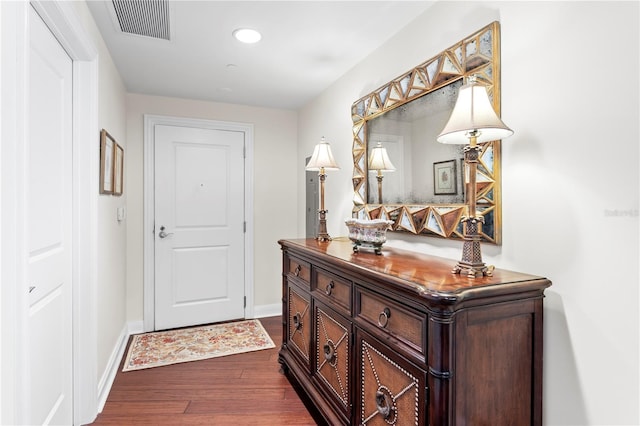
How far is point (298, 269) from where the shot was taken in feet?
7.72

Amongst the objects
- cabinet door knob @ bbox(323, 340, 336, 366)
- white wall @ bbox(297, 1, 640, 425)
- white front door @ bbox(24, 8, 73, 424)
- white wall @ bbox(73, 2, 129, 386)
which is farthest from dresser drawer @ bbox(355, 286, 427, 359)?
white wall @ bbox(73, 2, 129, 386)

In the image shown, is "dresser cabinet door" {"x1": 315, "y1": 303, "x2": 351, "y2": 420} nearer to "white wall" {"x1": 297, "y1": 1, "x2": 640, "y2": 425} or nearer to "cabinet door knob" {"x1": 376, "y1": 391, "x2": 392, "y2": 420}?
"cabinet door knob" {"x1": 376, "y1": 391, "x2": 392, "y2": 420}

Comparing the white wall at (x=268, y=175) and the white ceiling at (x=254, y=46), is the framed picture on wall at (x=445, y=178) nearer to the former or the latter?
the white ceiling at (x=254, y=46)

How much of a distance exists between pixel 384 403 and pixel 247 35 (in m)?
2.15

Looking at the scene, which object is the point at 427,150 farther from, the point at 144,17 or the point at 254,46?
the point at 144,17

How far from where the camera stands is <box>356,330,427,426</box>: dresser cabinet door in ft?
4.08

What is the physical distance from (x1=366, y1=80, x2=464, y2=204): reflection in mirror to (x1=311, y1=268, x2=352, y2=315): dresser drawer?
634 mm

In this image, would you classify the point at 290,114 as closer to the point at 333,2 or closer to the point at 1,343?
the point at 333,2

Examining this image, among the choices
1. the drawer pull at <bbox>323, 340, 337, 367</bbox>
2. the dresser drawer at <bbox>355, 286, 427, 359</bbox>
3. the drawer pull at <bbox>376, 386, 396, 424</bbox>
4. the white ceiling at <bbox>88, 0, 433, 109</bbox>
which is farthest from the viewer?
the white ceiling at <bbox>88, 0, 433, 109</bbox>

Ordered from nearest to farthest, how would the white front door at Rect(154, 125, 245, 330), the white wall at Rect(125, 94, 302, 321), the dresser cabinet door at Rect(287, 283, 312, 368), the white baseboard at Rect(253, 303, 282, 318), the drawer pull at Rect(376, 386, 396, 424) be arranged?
1. the drawer pull at Rect(376, 386, 396, 424)
2. the dresser cabinet door at Rect(287, 283, 312, 368)
3. the white front door at Rect(154, 125, 245, 330)
4. the white wall at Rect(125, 94, 302, 321)
5. the white baseboard at Rect(253, 303, 282, 318)

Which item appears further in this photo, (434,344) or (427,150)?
(427,150)

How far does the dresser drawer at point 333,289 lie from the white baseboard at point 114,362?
1.49 metres

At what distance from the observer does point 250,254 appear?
385 cm

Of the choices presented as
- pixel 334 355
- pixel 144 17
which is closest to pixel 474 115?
pixel 334 355
